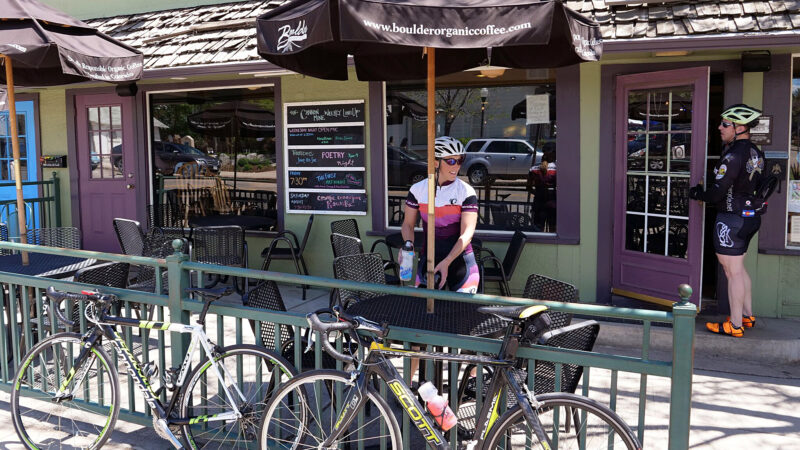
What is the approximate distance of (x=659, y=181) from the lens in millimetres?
6273

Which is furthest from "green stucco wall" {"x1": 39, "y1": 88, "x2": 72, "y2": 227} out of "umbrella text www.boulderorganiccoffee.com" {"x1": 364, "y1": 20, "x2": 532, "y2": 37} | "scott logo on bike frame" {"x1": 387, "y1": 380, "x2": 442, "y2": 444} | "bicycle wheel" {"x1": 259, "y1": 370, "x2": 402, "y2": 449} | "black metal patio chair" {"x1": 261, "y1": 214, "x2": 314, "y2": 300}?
"scott logo on bike frame" {"x1": 387, "y1": 380, "x2": 442, "y2": 444}

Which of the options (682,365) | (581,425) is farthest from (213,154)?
(682,365)

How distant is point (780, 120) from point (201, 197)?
22.3ft

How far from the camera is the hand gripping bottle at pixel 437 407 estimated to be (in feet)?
9.66

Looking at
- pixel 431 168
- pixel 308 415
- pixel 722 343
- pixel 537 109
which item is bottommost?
pixel 722 343

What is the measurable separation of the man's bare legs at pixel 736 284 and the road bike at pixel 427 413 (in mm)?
2963

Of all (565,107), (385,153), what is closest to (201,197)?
(385,153)

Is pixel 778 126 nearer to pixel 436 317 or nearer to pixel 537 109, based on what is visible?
pixel 537 109

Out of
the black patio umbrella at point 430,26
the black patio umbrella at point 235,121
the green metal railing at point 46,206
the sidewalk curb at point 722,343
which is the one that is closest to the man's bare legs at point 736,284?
the sidewalk curb at point 722,343

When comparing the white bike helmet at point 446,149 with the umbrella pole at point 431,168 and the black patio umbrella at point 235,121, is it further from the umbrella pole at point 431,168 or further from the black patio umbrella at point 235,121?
the black patio umbrella at point 235,121

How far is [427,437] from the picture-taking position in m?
2.94

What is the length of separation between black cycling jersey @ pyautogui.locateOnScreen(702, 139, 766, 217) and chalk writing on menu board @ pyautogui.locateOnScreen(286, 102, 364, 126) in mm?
3772

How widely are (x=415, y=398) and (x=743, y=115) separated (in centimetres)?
413

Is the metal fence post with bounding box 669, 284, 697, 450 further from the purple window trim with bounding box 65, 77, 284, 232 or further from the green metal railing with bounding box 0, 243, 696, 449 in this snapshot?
the purple window trim with bounding box 65, 77, 284, 232
